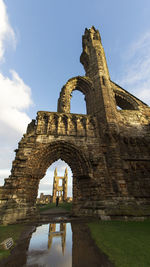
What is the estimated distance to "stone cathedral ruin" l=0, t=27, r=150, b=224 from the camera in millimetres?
7070

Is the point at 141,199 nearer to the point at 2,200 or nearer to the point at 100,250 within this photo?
the point at 100,250

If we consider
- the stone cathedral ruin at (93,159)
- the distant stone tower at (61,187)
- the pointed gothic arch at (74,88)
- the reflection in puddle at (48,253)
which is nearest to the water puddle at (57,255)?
the reflection in puddle at (48,253)

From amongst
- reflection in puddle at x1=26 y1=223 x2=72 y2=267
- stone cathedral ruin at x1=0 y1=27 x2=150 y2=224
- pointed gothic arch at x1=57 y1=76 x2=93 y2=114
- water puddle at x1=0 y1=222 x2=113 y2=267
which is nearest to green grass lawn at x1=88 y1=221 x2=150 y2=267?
water puddle at x1=0 y1=222 x2=113 y2=267

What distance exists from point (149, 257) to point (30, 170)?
7.16 metres

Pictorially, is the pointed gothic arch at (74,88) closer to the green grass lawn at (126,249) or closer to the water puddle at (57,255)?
the water puddle at (57,255)

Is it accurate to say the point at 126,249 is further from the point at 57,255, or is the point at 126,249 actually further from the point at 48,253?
the point at 48,253

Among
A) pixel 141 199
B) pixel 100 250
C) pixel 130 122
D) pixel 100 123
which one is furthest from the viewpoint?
pixel 130 122

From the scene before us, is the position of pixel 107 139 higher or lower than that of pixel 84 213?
higher

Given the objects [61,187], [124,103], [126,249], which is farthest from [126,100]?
[61,187]

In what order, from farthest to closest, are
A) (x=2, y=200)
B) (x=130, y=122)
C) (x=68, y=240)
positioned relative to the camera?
(x=130, y=122) < (x=2, y=200) < (x=68, y=240)

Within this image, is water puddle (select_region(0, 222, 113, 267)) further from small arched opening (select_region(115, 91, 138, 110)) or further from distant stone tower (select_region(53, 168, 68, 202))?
distant stone tower (select_region(53, 168, 68, 202))

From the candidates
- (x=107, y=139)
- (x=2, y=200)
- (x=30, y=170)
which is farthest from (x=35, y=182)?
(x=107, y=139)

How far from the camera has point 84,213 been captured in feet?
25.0

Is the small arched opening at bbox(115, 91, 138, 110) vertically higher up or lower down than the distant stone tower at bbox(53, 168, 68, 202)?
higher up
